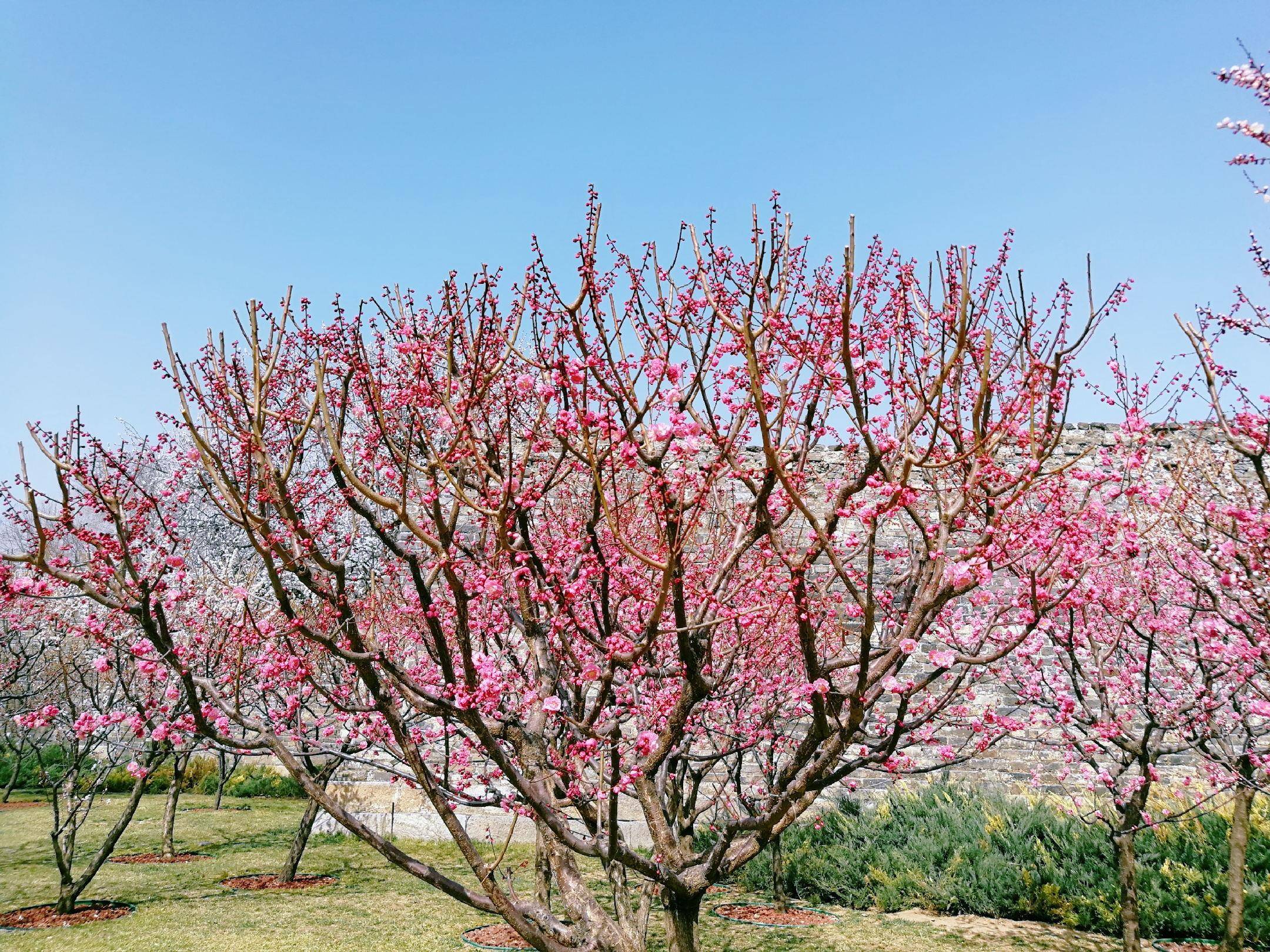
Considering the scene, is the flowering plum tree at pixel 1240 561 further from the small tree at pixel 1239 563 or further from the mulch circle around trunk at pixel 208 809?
the mulch circle around trunk at pixel 208 809

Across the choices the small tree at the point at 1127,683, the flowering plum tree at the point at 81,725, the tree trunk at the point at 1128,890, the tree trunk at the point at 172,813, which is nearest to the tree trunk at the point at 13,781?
the flowering plum tree at the point at 81,725

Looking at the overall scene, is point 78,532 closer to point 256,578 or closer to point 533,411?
point 533,411

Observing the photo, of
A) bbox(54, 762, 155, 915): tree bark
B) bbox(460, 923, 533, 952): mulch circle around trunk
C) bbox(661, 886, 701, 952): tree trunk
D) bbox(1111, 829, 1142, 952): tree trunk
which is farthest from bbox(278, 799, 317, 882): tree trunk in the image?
bbox(1111, 829, 1142, 952): tree trunk

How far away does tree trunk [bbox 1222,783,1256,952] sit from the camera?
5520mm

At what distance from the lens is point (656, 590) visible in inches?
155

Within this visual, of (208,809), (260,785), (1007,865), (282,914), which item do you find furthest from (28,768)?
(1007,865)

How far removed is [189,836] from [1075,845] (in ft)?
34.5

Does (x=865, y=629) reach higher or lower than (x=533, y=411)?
lower

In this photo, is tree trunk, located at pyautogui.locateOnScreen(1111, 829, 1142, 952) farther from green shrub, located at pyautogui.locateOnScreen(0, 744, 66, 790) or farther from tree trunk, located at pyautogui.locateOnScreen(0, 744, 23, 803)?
green shrub, located at pyautogui.locateOnScreen(0, 744, 66, 790)

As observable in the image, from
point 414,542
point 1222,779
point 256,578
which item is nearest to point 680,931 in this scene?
point 1222,779

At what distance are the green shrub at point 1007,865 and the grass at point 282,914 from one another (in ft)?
1.71

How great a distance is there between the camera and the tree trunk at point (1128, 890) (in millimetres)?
5574

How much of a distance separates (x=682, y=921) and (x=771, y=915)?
497 cm

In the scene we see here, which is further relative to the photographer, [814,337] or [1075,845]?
[1075,845]
